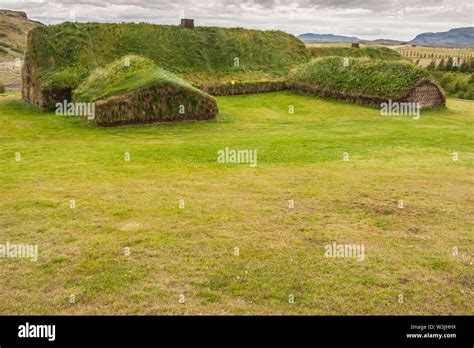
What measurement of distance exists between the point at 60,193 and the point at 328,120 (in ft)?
80.5

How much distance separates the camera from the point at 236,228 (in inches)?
443

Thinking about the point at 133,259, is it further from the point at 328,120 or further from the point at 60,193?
the point at 328,120

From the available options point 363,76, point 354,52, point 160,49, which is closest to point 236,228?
point 363,76

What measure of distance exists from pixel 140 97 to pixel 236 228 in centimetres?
2187

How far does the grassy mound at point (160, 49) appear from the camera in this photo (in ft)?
136

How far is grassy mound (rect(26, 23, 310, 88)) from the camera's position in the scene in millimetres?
41438

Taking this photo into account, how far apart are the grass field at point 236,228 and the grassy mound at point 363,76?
1748cm

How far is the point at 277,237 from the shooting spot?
10.7 metres

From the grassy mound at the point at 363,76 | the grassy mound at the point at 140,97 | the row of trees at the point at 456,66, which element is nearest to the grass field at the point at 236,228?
the grassy mound at the point at 140,97

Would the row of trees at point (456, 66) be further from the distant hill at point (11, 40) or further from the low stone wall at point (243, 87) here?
the distant hill at point (11, 40)

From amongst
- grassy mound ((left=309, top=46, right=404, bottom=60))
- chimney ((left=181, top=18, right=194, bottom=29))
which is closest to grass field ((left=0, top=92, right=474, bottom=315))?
chimney ((left=181, top=18, right=194, bottom=29))

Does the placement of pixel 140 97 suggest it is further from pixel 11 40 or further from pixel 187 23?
pixel 11 40

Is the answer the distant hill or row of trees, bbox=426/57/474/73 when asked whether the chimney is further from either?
the distant hill

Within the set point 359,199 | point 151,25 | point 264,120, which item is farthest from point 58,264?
point 151,25
